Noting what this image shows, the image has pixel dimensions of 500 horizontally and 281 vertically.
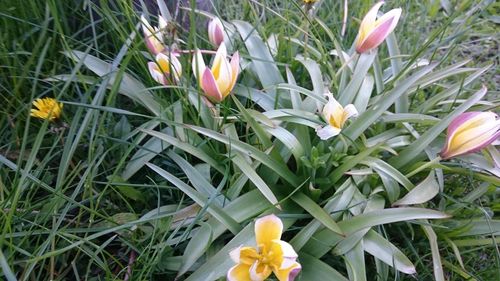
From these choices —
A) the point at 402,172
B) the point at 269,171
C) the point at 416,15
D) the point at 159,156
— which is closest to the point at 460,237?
the point at 402,172

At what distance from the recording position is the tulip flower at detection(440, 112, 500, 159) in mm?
1158

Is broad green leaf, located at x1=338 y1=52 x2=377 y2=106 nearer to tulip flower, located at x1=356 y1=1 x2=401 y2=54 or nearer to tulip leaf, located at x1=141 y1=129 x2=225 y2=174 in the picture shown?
tulip flower, located at x1=356 y1=1 x2=401 y2=54

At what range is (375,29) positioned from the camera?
1370mm

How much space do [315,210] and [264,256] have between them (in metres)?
0.24

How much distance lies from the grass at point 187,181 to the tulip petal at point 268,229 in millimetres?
150

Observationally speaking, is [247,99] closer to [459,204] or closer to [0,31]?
[459,204]

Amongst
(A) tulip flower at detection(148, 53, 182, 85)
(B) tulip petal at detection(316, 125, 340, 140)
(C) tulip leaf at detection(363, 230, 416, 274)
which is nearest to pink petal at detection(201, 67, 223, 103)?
(A) tulip flower at detection(148, 53, 182, 85)

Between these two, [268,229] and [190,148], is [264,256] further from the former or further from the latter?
[190,148]

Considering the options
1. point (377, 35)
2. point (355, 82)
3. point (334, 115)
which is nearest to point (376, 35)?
point (377, 35)

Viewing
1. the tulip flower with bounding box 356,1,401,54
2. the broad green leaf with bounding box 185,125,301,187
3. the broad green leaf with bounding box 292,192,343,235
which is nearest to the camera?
the broad green leaf with bounding box 292,192,343,235

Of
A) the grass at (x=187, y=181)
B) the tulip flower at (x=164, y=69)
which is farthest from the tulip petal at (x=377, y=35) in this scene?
the tulip flower at (x=164, y=69)

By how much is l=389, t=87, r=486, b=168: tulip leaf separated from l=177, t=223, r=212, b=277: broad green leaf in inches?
21.1

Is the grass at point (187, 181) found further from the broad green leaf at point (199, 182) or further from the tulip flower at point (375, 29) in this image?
the tulip flower at point (375, 29)

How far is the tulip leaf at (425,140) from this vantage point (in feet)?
4.40
